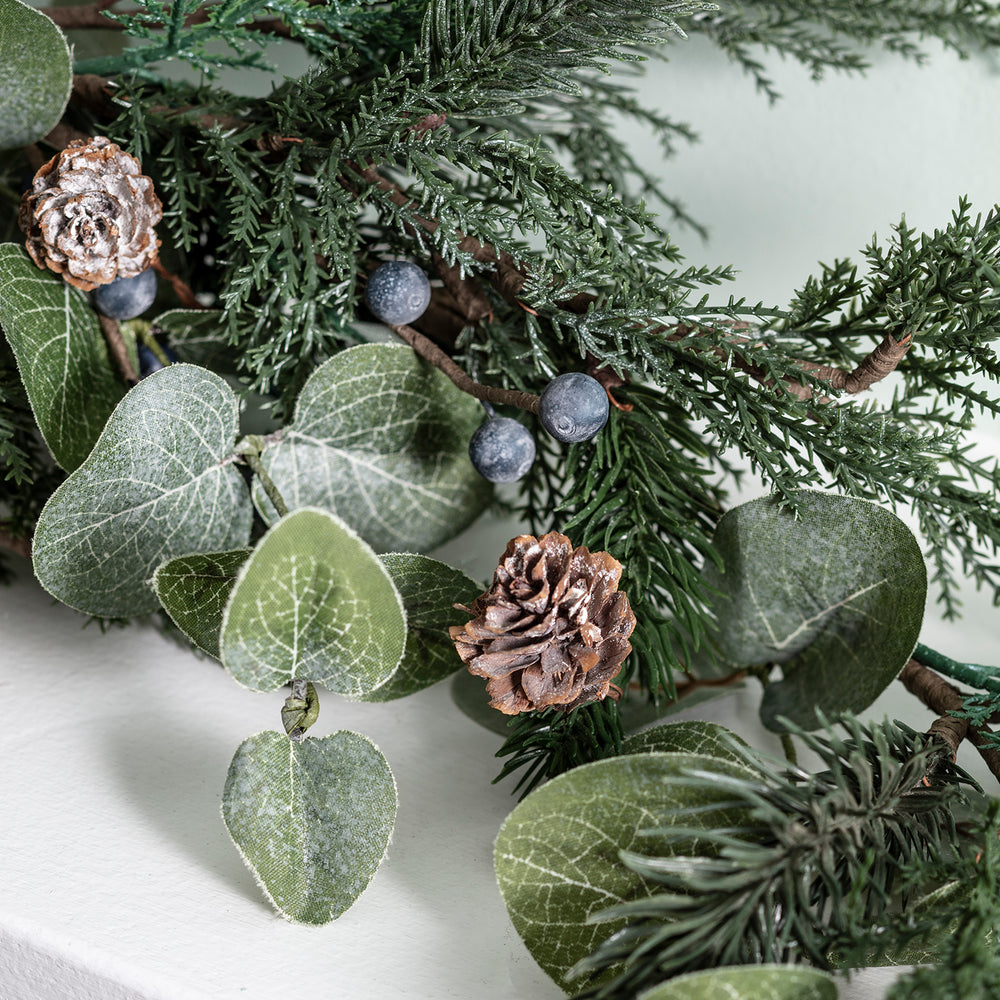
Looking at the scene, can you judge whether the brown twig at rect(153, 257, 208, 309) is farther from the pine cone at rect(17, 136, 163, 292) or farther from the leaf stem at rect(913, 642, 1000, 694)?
the leaf stem at rect(913, 642, 1000, 694)

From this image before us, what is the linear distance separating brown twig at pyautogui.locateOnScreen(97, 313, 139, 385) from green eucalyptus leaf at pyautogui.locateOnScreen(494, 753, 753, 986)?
24 cm

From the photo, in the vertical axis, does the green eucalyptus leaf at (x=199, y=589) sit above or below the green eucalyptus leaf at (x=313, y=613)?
below

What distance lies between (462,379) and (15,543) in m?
0.19

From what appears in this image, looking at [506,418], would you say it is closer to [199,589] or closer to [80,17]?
[199,589]

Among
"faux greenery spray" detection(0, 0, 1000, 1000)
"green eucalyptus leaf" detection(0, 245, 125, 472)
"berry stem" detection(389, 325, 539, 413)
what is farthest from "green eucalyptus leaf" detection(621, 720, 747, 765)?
"green eucalyptus leaf" detection(0, 245, 125, 472)

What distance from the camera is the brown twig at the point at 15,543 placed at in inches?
14.7

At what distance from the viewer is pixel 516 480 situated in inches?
13.4

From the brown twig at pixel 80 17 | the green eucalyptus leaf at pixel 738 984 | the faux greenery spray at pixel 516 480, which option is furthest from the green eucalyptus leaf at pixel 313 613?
the brown twig at pixel 80 17

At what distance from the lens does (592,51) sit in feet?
0.98

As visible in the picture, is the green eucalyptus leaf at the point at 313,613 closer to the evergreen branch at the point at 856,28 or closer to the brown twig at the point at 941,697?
the brown twig at the point at 941,697

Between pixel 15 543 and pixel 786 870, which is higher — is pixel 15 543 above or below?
below

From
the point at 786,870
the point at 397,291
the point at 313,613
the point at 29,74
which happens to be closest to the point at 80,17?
the point at 29,74

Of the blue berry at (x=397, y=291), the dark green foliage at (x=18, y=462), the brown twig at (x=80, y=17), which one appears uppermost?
the brown twig at (x=80, y=17)

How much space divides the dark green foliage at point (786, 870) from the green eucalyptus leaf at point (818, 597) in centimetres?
6
